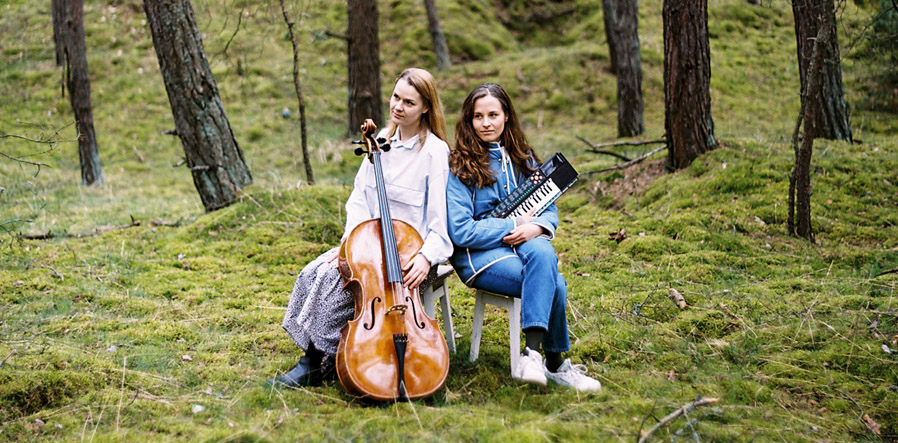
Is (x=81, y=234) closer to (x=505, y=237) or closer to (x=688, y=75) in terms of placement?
(x=505, y=237)

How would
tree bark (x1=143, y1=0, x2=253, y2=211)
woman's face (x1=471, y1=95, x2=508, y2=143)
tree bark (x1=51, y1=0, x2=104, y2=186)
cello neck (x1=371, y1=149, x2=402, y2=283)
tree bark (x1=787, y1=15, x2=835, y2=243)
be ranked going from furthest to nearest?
tree bark (x1=51, y1=0, x2=104, y2=186)
tree bark (x1=143, y1=0, x2=253, y2=211)
tree bark (x1=787, y1=15, x2=835, y2=243)
woman's face (x1=471, y1=95, x2=508, y2=143)
cello neck (x1=371, y1=149, x2=402, y2=283)

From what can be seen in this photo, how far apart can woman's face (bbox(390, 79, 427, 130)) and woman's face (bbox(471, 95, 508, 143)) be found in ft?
0.96

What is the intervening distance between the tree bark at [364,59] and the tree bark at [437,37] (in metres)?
4.02

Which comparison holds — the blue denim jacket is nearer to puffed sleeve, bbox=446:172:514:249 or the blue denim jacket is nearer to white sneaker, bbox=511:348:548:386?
puffed sleeve, bbox=446:172:514:249

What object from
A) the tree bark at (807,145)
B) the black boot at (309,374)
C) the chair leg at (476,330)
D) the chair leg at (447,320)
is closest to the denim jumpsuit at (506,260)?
the chair leg at (476,330)

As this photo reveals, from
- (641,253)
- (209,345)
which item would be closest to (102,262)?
(209,345)

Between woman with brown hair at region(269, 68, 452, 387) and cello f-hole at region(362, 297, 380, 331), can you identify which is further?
woman with brown hair at region(269, 68, 452, 387)

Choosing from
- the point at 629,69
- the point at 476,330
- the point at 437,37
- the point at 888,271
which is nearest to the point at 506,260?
the point at 476,330

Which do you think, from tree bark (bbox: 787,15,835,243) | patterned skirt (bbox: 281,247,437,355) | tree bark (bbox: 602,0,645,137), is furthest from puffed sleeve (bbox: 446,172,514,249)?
tree bark (bbox: 602,0,645,137)

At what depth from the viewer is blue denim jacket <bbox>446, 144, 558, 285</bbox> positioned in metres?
3.20

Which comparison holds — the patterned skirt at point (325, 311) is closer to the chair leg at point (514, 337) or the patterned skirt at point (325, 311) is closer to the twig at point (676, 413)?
the chair leg at point (514, 337)

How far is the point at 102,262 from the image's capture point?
5.14 metres

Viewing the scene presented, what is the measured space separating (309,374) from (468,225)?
1059mm

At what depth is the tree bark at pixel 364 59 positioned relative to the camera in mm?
9211
